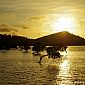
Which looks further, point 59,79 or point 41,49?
point 41,49

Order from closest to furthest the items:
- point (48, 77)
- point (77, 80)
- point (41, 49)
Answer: point (77, 80), point (48, 77), point (41, 49)

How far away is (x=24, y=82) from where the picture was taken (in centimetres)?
5231

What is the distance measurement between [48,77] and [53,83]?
7126 millimetres

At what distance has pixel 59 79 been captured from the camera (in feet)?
187

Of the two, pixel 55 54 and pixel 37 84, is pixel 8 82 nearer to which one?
pixel 37 84

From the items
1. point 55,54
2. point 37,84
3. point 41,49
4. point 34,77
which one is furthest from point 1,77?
point 41,49

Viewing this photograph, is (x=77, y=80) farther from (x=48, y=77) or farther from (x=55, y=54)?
(x=55, y=54)

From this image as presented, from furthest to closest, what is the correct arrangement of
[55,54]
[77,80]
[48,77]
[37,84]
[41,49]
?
[41,49], [55,54], [48,77], [77,80], [37,84]

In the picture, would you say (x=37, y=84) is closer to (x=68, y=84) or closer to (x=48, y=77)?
(x=68, y=84)

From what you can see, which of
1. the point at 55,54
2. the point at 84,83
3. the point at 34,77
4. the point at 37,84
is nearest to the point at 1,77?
the point at 34,77

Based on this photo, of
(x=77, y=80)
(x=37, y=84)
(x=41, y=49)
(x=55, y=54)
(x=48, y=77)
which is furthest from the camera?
(x=41, y=49)

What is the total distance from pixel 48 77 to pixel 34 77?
2.51m

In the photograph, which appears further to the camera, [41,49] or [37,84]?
[41,49]

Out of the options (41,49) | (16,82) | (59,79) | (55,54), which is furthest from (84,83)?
(41,49)
